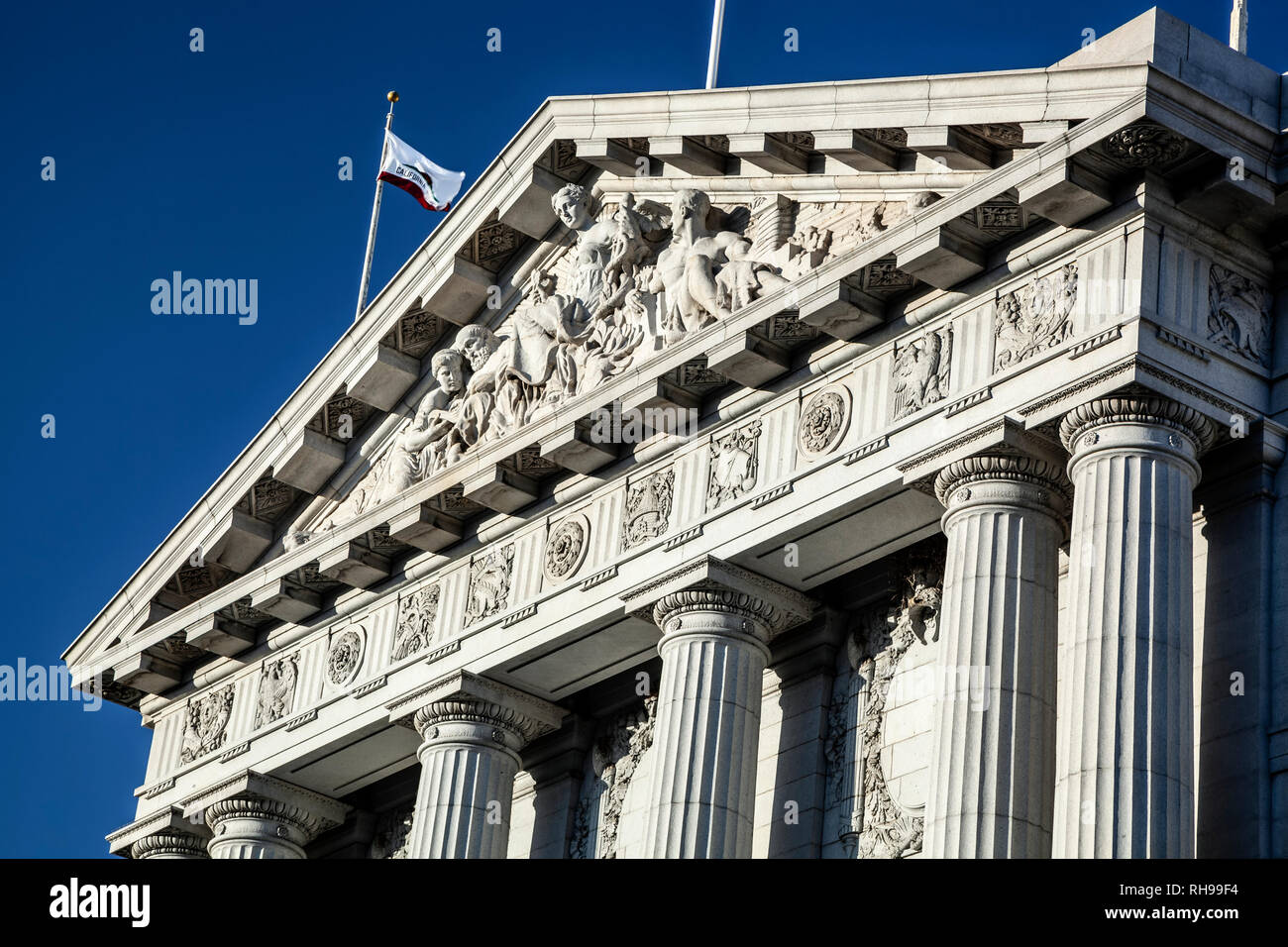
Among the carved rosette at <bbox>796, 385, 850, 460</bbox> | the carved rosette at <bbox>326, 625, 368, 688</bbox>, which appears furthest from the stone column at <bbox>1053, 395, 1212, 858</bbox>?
the carved rosette at <bbox>326, 625, 368, 688</bbox>

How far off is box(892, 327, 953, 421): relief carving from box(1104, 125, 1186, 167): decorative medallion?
3.01 metres

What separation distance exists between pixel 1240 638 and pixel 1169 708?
1.60 m

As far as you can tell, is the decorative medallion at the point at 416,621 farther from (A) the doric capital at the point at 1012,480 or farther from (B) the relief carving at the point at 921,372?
(A) the doric capital at the point at 1012,480

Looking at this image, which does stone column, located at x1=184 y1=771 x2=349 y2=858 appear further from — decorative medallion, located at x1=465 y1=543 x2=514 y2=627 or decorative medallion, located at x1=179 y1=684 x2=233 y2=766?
decorative medallion, located at x1=465 y1=543 x2=514 y2=627

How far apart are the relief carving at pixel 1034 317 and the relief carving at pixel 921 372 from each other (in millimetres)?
742

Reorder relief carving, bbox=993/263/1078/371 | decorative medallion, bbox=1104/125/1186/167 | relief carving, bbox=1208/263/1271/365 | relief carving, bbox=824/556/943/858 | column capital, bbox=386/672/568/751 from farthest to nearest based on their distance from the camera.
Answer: column capital, bbox=386/672/568/751, relief carving, bbox=824/556/943/858, relief carving, bbox=993/263/1078/371, relief carving, bbox=1208/263/1271/365, decorative medallion, bbox=1104/125/1186/167

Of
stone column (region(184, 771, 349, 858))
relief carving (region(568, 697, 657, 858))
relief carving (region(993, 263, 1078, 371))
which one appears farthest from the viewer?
stone column (region(184, 771, 349, 858))

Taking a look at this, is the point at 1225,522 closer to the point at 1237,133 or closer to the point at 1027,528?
the point at 1027,528

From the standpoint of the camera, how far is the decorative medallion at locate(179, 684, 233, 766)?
36.8m

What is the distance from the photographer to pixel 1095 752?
2286 cm

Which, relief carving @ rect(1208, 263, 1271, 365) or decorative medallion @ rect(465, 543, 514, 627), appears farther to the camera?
decorative medallion @ rect(465, 543, 514, 627)

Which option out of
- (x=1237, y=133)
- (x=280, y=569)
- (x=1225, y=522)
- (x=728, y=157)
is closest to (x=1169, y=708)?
(x=1225, y=522)
